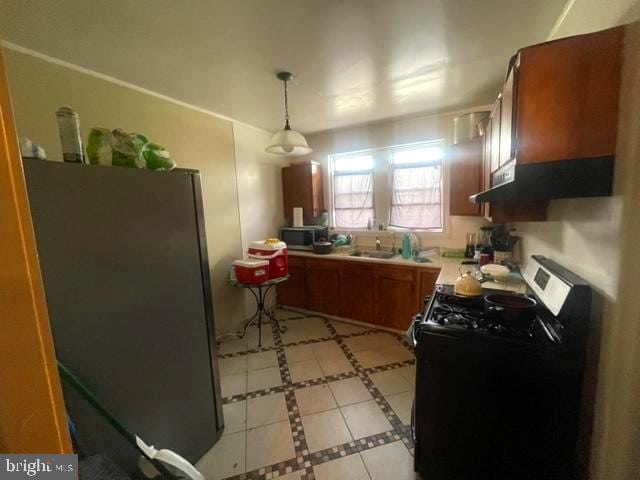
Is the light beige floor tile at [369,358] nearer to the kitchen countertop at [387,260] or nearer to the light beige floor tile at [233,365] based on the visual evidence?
the kitchen countertop at [387,260]

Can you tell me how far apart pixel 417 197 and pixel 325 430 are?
8.88 feet

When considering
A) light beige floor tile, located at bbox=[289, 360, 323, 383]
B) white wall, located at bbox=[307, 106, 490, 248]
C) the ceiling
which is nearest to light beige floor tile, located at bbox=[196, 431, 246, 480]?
light beige floor tile, located at bbox=[289, 360, 323, 383]

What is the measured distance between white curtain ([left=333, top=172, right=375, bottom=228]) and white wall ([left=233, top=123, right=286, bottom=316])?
89cm

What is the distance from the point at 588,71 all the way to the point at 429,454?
1747mm

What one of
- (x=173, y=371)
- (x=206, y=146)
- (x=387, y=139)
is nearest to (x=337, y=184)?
(x=387, y=139)

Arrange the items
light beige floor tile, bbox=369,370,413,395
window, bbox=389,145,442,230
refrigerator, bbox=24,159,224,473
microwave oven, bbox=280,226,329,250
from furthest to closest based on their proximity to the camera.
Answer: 1. microwave oven, bbox=280,226,329,250
2. window, bbox=389,145,442,230
3. light beige floor tile, bbox=369,370,413,395
4. refrigerator, bbox=24,159,224,473

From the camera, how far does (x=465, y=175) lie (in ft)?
8.62

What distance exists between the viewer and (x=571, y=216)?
50.5 inches

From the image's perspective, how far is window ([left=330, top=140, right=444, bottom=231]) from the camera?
10.5 ft

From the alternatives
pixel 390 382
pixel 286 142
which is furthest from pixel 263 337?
pixel 286 142

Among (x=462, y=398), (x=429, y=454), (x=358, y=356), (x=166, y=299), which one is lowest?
(x=358, y=356)

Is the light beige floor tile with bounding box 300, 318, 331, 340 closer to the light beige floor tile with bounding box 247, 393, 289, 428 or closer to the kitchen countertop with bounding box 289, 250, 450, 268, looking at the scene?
the kitchen countertop with bounding box 289, 250, 450, 268

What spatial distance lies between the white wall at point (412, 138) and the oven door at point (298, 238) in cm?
74

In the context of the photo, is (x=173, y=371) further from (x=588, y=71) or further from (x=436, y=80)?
(x=436, y=80)
